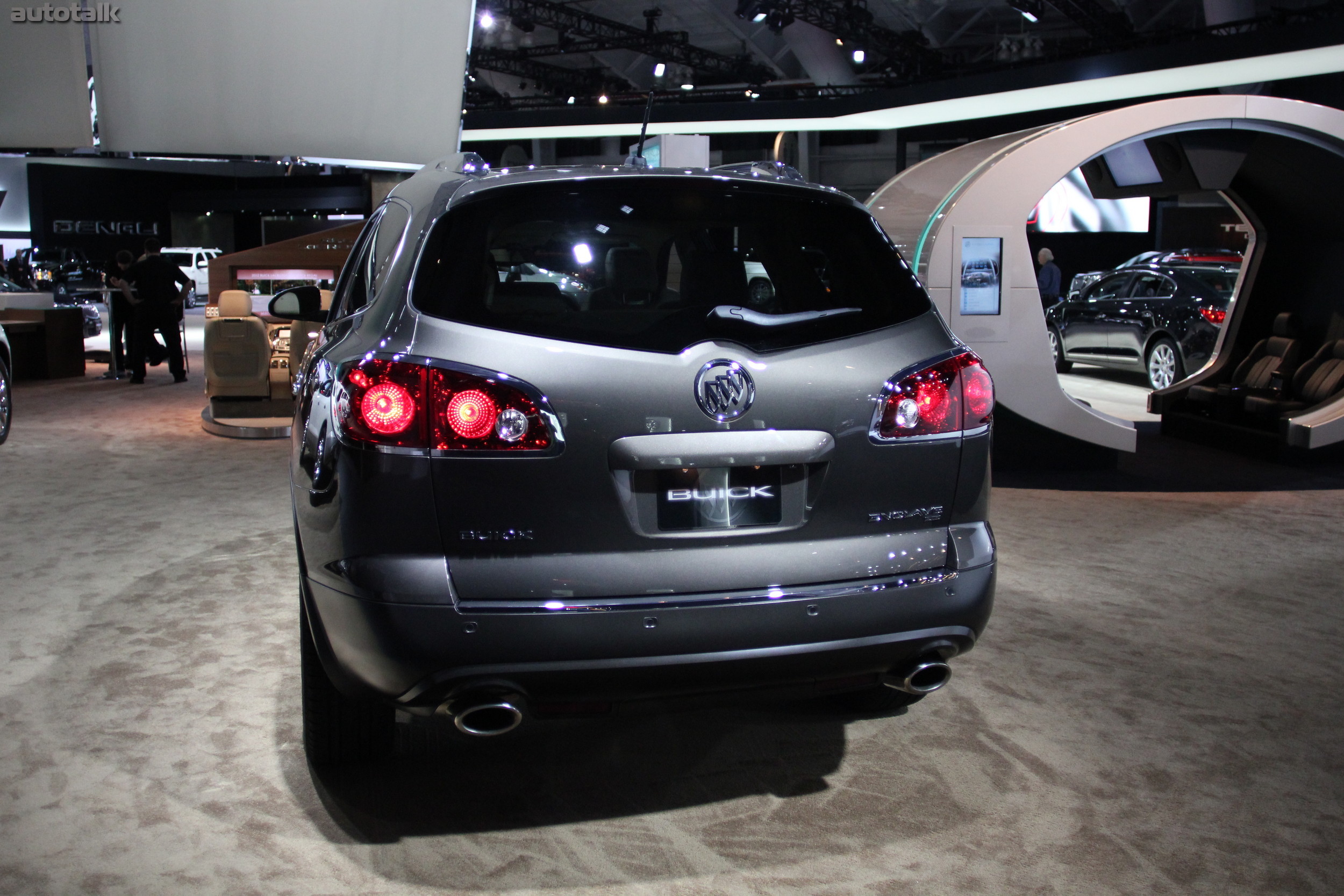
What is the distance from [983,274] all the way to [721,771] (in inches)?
207

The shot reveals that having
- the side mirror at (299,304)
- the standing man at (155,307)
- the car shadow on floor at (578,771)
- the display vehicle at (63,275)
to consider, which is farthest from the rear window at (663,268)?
the display vehicle at (63,275)

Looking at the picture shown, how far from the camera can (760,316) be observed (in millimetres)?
2568

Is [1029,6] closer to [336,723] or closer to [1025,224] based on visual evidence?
[1025,224]

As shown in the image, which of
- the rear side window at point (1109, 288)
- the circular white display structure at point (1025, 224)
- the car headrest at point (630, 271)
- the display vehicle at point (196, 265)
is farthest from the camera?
the display vehicle at point (196, 265)

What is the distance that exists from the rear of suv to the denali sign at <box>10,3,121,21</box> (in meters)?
10.2

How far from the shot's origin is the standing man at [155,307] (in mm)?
12555

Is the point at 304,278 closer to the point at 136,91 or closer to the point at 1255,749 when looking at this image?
the point at 136,91

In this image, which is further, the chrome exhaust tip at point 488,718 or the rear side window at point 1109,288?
the rear side window at point 1109,288

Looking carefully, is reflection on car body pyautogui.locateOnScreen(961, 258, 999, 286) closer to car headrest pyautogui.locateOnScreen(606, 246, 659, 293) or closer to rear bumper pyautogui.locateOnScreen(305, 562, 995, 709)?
car headrest pyautogui.locateOnScreen(606, 246, 659, 293)

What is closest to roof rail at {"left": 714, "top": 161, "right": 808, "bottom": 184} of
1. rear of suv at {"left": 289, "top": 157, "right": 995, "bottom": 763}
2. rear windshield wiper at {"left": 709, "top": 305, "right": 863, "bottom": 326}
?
rear of suv at {"left": 289, "top": 157, "right": 995, "bottom": 763}

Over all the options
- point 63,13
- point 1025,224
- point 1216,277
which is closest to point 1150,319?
point 1216,277

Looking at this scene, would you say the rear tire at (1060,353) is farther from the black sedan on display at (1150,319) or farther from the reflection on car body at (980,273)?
the reflection on car body at (980,273)

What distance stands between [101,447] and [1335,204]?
1000cm

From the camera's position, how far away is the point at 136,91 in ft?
36.9
